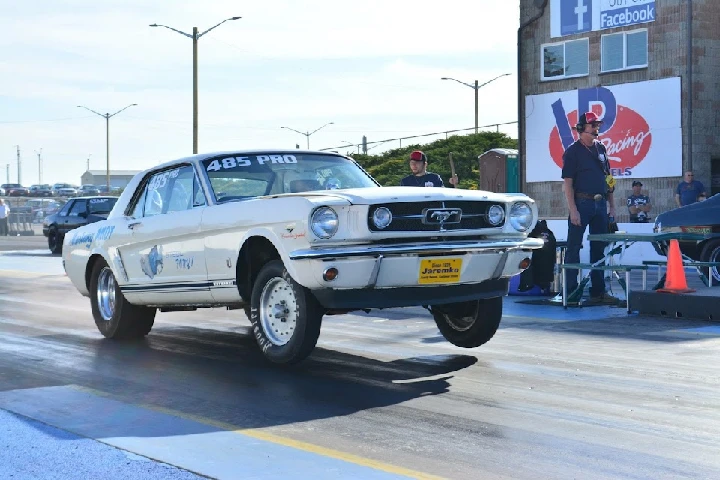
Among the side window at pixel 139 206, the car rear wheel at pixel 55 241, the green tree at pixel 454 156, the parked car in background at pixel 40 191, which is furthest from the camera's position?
the parked car in background at pixel 40 191

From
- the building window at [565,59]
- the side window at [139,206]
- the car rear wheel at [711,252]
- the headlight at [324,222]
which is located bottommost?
the car rear wheel at [711,252]

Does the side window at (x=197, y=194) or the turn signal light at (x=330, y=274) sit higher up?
the side window at (x=197, y=194)

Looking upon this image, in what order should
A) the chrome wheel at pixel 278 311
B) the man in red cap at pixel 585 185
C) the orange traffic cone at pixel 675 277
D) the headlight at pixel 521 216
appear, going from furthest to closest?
the man in red cap at pixel 585 185 < the orange traffic cone at pixel 675 277 < the headlight at pixel 521 216 < the chrome wheel at pixel 278 311

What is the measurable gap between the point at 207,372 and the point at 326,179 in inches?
76.1

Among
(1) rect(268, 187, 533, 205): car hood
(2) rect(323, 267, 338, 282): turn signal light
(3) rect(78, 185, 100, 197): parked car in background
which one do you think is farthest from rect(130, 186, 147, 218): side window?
(3) rect(78, 185, 100, 197): parked car in background

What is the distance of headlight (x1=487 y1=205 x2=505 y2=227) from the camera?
27.7 ft

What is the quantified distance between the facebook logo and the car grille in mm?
24037

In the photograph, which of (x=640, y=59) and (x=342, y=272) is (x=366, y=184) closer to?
(x=342, y=272)

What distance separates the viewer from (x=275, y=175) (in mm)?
9305

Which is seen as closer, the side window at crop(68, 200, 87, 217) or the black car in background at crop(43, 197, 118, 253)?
the black car in background at crop(43, 197, 118, 253)

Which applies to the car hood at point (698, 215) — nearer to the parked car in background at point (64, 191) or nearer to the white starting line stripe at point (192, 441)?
the white starting line stripe at point (192, 441)

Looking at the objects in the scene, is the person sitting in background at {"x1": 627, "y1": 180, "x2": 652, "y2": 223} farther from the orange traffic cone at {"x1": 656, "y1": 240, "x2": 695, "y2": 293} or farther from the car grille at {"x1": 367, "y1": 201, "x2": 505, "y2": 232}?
the car grille at {"x1": 367, "y1": 201, "x2": 505, "y2": 232}

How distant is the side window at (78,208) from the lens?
32.5 m

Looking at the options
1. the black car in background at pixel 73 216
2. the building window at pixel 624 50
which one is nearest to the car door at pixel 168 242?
the building window at pixel 624 50
